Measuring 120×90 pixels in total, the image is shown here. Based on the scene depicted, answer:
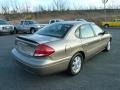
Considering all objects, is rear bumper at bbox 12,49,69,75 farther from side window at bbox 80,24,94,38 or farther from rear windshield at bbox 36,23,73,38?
side window at bbox 80,24,94,38

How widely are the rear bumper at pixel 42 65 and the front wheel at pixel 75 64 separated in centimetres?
24

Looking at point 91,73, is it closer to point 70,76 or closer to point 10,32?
point 70,76

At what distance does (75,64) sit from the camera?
5016 mm

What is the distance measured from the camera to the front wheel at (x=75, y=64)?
484 cm

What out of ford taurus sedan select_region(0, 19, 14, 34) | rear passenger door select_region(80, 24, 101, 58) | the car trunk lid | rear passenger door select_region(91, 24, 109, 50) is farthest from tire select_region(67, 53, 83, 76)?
ford taurus sedan select_region(0, 19, 14, 34)

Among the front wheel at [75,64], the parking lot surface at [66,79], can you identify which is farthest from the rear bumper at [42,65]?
the parking lot surface at [66,79]

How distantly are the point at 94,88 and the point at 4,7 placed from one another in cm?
5431

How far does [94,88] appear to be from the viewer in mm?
4250

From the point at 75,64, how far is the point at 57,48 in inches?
35.7

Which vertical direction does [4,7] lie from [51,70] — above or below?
above

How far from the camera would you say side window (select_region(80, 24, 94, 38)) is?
17.7 feet

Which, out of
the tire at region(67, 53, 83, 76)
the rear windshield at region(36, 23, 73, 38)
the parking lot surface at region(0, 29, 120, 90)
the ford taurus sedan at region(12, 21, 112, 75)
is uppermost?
the rear windshield at region(36, 23, 73, 38)

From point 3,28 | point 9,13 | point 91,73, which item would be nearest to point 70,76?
point 91,73

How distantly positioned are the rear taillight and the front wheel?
80cm
